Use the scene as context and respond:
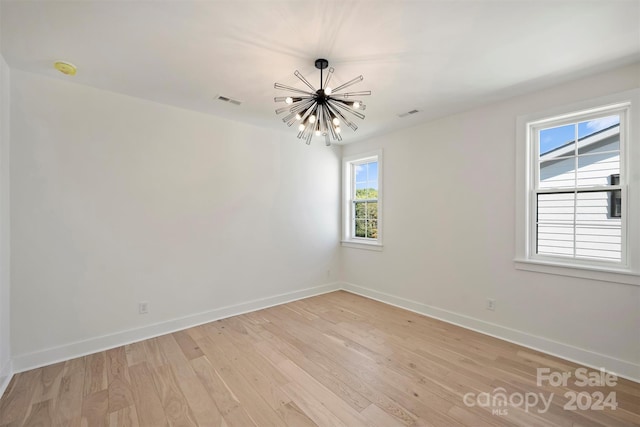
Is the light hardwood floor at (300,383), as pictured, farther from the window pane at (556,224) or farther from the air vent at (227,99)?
the air vent at (227,99)

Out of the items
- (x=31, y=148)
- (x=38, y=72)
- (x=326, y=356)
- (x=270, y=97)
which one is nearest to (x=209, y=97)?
(x=270, y=97)

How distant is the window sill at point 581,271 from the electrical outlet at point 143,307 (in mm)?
4109

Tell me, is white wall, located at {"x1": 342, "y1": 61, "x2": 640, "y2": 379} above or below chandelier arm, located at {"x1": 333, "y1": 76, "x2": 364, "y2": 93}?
below

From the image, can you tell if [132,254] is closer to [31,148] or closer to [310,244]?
[31,148]

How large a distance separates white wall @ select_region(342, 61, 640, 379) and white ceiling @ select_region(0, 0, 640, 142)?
52 centimetres

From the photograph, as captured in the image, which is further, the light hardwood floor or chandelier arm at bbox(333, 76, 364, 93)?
chandelier arm at bbox(333, 76, 364, 93)

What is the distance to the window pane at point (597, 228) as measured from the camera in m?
2.48

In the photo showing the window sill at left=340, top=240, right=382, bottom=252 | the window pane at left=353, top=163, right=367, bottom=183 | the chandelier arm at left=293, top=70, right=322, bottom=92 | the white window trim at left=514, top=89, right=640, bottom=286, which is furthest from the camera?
the window pane at left=353, top=163, right=367, bottom=183

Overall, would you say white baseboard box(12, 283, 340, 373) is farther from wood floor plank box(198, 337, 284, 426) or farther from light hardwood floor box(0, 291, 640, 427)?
wood floor plank box(198, 337, 284, 426)

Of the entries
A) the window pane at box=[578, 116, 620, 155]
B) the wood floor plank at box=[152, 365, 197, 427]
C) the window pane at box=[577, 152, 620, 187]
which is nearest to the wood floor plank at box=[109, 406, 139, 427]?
the wood floor plank at box=[152, 365, 197, 427]

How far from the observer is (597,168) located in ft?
8.47

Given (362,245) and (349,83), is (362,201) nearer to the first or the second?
(362,245)

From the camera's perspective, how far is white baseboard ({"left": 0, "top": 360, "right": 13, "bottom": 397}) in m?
2.15

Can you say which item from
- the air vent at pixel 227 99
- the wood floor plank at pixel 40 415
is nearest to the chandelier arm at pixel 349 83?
the air vent at pixel 227 99
